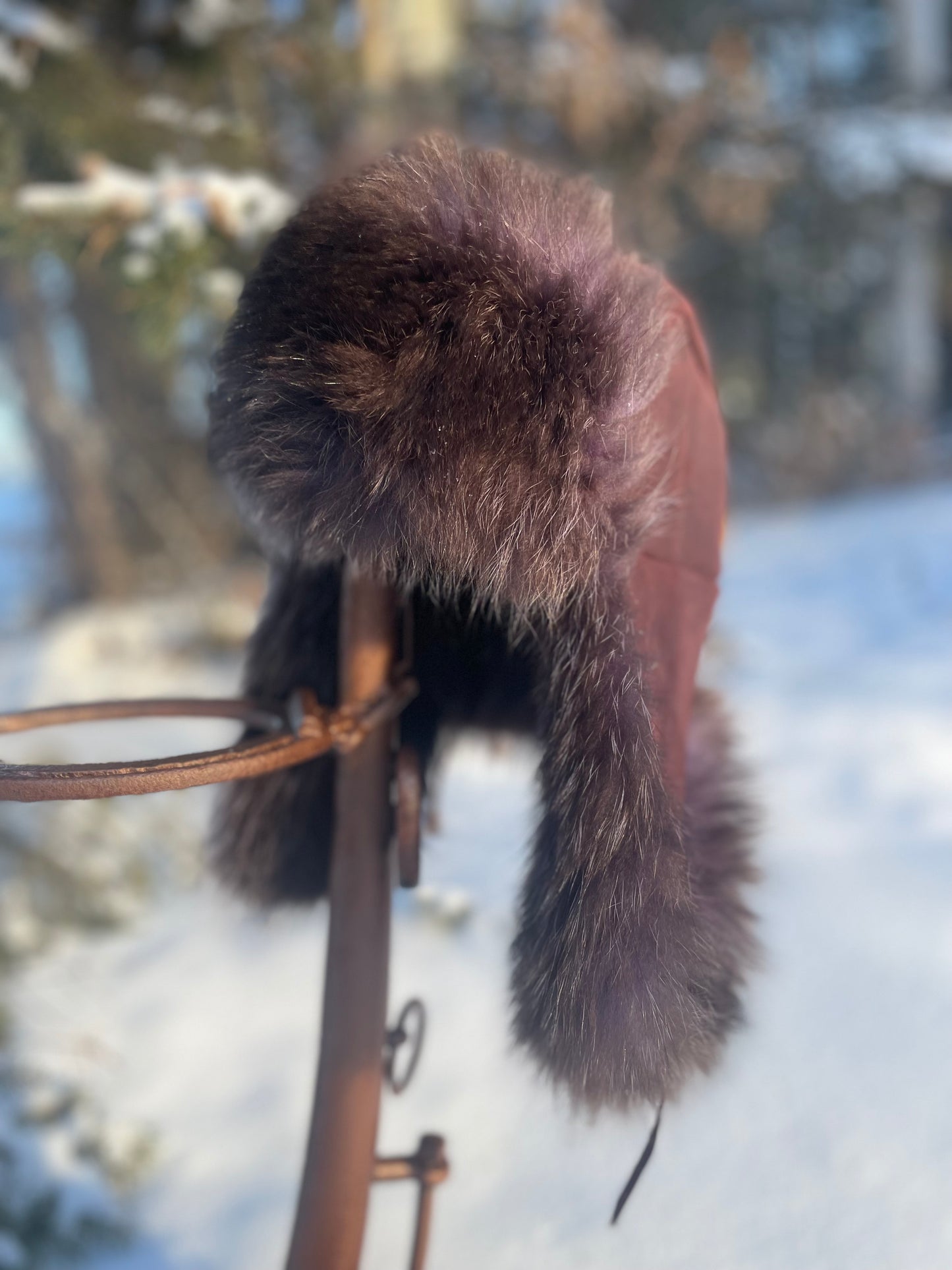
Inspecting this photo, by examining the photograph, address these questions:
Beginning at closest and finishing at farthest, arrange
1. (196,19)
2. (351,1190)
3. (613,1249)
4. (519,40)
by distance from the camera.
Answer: (351,1190)
(613,1249)
(196,19)
(519,40)

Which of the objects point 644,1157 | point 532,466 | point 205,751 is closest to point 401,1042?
point 644,1157

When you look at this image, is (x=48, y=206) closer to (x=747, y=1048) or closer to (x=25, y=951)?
(x=25, y=951)

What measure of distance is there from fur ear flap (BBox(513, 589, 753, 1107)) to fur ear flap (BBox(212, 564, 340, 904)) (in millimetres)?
270

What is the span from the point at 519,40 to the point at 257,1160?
2.98 metres

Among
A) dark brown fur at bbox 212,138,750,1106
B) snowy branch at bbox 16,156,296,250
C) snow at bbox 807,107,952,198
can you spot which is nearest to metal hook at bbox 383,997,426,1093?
dark brown fur at bbox 212,138,750,1106

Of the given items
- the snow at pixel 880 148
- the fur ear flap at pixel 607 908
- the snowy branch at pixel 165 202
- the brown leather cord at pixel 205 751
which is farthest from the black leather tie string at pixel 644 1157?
the snow at pixel 880 148

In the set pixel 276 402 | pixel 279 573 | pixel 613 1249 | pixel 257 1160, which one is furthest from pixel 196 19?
pixel 613 1249

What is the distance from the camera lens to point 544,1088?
74 cm

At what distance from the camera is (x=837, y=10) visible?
17.3 feet

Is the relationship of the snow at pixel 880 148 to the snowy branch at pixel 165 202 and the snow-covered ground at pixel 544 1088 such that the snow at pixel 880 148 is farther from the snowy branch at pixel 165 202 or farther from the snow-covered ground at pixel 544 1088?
the snowy branch at pixel 165 202

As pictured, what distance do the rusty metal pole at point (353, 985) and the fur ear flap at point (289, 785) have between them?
12cm

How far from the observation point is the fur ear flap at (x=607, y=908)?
0.57 metres

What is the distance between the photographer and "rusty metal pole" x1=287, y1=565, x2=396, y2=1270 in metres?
0.68

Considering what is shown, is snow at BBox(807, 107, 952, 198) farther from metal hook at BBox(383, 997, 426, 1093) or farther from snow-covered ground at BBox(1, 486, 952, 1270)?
metal hook at BBox(383, 997, 426, 1093)
